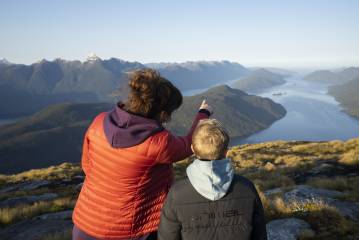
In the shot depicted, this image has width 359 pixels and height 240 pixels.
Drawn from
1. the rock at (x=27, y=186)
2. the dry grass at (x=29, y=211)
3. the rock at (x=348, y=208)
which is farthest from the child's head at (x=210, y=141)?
the rock at (x=27, y=186)

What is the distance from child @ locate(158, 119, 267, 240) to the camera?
365cm

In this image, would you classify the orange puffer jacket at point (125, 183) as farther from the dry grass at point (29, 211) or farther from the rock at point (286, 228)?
the dry grass at point (29, 211)

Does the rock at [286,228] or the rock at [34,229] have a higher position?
the rock at [286,228]

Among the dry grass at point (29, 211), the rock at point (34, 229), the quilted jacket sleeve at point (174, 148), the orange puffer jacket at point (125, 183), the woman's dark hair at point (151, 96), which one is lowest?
the dry grass at point (29, 211)

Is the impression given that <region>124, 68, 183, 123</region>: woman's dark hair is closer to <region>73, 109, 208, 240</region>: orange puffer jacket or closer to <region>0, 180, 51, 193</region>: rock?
<region>73, 109, 208, 240</region>: orange puffer jacket

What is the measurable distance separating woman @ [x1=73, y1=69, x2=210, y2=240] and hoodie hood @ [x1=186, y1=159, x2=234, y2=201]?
332 mm

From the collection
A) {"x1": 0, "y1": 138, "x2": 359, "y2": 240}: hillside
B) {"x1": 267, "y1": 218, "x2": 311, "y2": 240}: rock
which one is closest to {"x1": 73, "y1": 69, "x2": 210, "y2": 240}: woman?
{"x1": 267, "y1": 218, "x2": 311, "y2": 240}: rock

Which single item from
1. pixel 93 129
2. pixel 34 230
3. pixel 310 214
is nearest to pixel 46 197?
pixel 34 230

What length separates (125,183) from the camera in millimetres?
4004

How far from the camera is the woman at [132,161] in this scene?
149 inches

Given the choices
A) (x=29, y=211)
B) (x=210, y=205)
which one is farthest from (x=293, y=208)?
(x=29, y=211)

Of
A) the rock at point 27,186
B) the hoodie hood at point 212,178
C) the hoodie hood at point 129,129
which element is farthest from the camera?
the rock at point 27,186

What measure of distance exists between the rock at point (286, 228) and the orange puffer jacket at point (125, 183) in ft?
11.6

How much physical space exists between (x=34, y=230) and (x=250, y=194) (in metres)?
7.26
